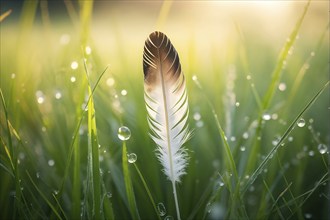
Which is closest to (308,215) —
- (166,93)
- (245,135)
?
(245,135)

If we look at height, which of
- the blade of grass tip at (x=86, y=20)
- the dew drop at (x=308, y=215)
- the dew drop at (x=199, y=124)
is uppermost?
the blade of grass tip at (x=86, y=20)

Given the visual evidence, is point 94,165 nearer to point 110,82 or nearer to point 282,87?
point 110,82

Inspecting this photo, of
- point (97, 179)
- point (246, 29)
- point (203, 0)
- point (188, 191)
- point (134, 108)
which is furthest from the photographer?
point (246, 29)

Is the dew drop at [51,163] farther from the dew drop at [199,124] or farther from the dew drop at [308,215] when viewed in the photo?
the dew drop at [308,215]

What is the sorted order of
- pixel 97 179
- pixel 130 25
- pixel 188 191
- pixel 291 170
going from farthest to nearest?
pixel 130 25
pixel 291 170
pixel 188 191
pixel 97 179

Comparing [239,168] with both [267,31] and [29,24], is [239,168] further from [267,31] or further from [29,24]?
[267,31]

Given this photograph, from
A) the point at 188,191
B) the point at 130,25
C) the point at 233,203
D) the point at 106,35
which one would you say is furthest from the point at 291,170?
the point at 130,25

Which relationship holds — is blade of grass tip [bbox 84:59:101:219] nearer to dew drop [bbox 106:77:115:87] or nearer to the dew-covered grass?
the dew-covered grass

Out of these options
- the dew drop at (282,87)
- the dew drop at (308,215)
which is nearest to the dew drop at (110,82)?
the dew drop at (282,87)

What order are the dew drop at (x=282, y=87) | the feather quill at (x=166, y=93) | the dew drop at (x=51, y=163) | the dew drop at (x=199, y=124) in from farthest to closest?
the dew drop at (x=282, y=87) → the dew drop at (x=199, y=124) → the dew drop at (x=51, y=163) → the feather quill at (x=166, y=93)
